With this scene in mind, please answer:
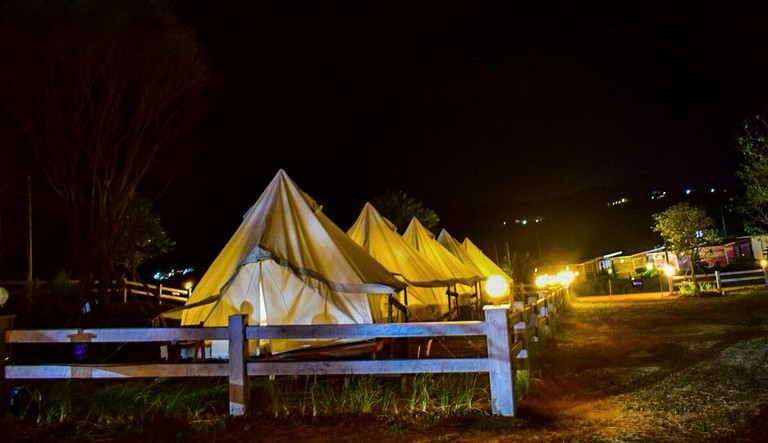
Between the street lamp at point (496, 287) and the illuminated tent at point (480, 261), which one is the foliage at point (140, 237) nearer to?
the illuminated tent at point (480, 261)

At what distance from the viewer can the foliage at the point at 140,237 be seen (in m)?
26.4

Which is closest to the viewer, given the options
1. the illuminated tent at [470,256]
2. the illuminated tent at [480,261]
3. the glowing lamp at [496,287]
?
the glowing lamp at [496,287]

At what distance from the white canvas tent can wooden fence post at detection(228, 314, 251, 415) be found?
11.9 feet

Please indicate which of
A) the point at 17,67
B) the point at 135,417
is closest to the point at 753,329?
the point at 135,417

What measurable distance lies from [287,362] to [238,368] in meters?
0.51

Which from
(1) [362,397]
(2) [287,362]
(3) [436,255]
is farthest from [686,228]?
(2) [287,362]

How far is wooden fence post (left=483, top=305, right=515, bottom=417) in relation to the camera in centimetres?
561

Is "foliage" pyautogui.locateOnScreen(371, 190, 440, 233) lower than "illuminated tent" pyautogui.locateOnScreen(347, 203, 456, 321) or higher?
higher

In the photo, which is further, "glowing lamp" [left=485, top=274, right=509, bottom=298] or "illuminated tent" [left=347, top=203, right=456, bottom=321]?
"glowing lamp" [left=485, top=274, right=509, bottom=298]

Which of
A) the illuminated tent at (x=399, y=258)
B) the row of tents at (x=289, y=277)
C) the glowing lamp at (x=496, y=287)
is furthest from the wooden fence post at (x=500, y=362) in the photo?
the glowing lamp at (x=496, y=287)

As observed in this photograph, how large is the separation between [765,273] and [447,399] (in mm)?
25506

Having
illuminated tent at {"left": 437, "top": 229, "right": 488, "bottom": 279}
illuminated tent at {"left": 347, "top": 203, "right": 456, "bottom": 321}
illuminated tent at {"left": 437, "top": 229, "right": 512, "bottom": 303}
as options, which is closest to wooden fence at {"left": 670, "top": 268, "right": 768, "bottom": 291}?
illuminated tent at {"left": 437, "top": 229, "right": 512, "bottom": 303}

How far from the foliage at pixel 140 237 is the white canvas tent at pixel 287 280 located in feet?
56.7

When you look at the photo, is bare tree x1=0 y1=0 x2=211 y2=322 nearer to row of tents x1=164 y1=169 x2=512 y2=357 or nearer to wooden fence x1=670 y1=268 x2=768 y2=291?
row of tents x1=164 y1=169 x2=512 y2=357
